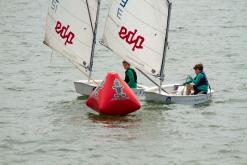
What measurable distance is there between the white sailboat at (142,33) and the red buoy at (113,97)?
3.29 m

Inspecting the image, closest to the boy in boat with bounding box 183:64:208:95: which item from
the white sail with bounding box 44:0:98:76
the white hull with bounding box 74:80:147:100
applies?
the white hull with bounding box 74:80:147:100

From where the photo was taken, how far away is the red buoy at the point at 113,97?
29234mm

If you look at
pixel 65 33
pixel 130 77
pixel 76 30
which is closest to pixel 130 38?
pixel 130 77

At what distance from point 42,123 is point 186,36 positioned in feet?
102

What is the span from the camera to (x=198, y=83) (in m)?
32.1

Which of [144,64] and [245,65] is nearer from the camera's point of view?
[144,64]

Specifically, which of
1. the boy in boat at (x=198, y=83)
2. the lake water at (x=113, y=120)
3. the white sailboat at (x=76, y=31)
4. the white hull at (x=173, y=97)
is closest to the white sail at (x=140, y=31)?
the white sailboat at (x=76, y=31)

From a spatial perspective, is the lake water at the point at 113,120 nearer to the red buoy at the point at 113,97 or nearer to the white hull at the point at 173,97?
the white hull at the point at 173,97

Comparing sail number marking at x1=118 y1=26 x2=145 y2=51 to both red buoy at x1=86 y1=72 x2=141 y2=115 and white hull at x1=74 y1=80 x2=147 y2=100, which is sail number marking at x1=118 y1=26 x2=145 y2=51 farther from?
red buoy at x1=86 y1=72 x2=141 y2=115

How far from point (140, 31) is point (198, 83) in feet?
11.0

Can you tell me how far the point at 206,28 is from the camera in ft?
208

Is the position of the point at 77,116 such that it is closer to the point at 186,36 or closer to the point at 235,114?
the point at 235,114

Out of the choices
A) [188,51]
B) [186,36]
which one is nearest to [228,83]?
[188,51]

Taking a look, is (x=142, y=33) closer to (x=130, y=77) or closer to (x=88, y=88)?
(x=130, y=77)
